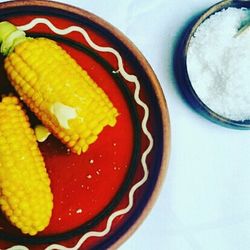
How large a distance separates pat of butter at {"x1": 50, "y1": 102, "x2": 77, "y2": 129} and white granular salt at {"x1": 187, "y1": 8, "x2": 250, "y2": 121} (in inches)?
11.0

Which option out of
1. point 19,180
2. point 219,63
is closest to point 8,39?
point 19,180

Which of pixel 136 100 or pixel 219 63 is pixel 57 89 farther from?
pixel 219 63

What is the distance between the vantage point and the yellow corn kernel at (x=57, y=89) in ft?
2.62

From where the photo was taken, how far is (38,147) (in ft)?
2.98

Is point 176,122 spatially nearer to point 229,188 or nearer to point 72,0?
point 229,188

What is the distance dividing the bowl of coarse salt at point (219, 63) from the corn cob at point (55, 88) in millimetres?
219

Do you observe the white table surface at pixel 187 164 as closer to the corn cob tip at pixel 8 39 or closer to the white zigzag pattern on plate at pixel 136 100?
the white zigzag pattern on plate at pixel 136 100

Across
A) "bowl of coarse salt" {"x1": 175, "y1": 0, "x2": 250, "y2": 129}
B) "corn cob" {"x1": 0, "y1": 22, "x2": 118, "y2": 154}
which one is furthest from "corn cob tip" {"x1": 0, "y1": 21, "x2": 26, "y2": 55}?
"bowl of coarse salt" {"x1": 175, "y1": 0, "x2": 250, "y2": 129}

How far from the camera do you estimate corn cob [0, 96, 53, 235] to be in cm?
80

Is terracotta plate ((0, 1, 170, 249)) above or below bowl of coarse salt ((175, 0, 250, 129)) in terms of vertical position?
below

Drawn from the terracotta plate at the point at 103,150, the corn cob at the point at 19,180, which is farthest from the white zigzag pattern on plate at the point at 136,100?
the corn cob at the point at 19,180

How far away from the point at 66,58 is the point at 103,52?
0.13 m

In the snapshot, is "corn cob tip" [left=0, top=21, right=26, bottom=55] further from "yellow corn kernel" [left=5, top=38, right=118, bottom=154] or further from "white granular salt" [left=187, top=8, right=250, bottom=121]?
"white granular salt" [left=187, top=8, right=250, bottom=121]

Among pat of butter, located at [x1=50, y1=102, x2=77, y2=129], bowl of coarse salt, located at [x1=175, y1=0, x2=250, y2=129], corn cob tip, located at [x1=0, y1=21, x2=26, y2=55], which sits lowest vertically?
pat of butter, located at [x1=50, y1=102, x2=77, y2=129]
